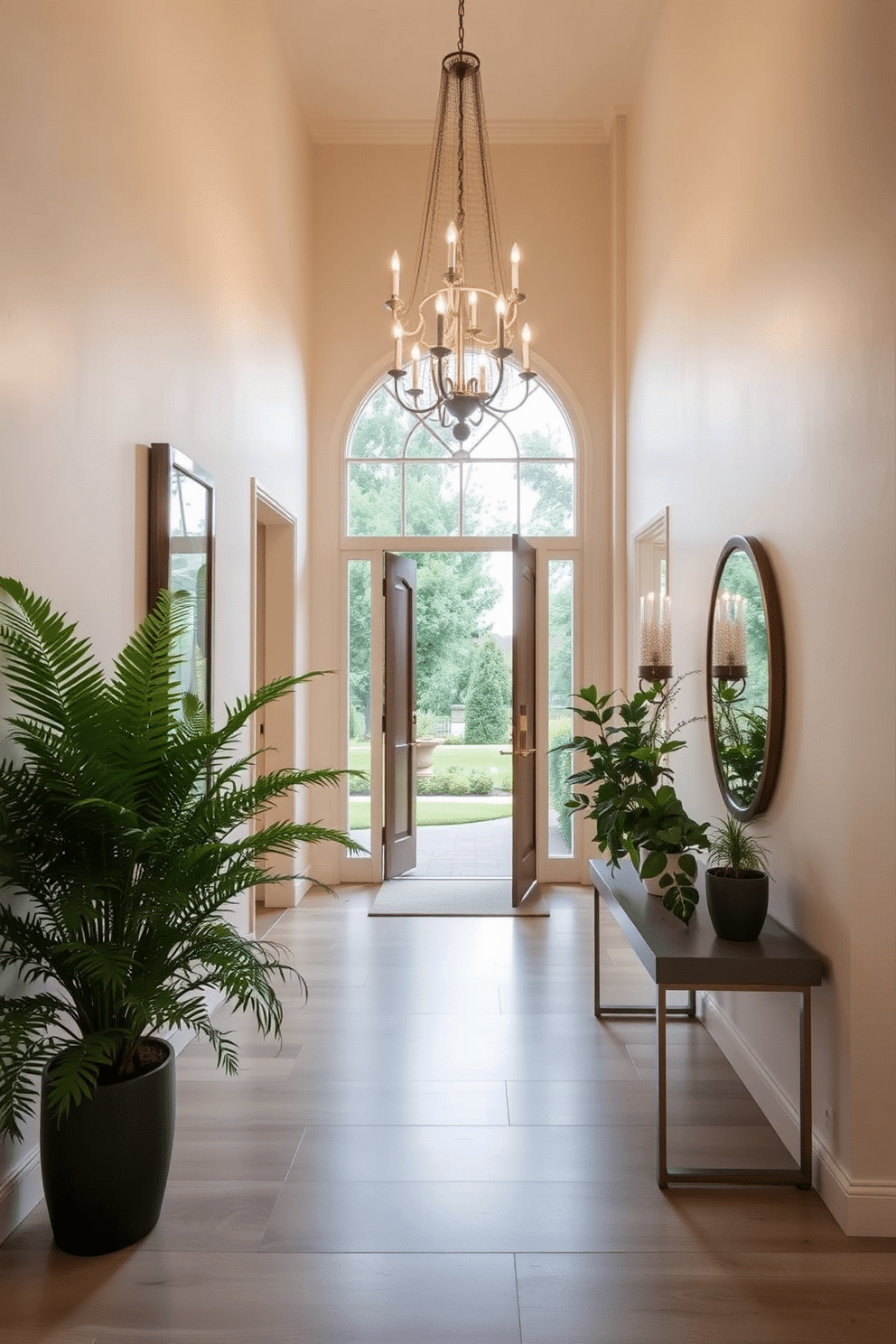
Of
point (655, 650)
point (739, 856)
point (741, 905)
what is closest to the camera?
point (741, 905)

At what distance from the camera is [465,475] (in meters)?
6.81

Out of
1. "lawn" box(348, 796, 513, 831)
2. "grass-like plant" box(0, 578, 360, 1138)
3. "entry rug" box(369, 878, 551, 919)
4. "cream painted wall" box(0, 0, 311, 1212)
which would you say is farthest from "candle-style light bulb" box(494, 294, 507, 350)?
"lawn" box(348, 796, 513, 831)

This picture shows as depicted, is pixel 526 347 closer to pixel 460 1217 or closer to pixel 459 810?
pixel 460 1217

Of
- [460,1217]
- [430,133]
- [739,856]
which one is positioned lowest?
[460,1217]

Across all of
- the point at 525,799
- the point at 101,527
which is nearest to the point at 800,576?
the point at 101,527

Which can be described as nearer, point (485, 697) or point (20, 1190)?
point (20, 1190)

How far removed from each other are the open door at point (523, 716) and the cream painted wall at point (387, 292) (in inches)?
19.2

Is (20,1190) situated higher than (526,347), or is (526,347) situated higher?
(526,347)

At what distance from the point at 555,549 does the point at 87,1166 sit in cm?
510

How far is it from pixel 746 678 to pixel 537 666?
11.0 ft

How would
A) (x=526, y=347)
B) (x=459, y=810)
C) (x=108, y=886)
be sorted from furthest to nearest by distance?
(x=459, y=810) → (x=526, y=347) → (x=108, y=886)

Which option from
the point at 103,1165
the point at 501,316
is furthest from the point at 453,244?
the point at 103,1165

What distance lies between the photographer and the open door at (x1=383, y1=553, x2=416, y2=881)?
21.7 ft

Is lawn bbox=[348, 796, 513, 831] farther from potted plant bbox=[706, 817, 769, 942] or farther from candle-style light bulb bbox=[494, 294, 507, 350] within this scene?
potted plant bbox=[706, 817, 769, 942]
